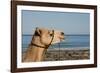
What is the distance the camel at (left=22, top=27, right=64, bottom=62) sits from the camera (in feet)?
5.99

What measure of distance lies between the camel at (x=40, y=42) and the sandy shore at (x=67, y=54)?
0.06 m

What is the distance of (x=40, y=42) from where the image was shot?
73.2 inches

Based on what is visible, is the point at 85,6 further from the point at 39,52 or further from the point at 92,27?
the point at 39,52

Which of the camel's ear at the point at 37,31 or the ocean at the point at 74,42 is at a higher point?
the camel's ear at the point at 37,31

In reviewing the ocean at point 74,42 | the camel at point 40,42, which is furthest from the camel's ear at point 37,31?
the ocean at point 74,42

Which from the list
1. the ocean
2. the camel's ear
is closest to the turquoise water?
the ocean

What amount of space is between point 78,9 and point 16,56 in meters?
0.69

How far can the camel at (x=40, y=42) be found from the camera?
183 centimetres

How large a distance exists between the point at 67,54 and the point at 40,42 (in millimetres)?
271

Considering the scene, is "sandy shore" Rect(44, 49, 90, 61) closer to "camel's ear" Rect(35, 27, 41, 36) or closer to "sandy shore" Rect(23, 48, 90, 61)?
"sandy shore" Rect(23, 48, 90, 61)

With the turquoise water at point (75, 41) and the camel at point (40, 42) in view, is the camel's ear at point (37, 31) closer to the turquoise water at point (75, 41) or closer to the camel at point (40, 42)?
the camel at point (40, 42)

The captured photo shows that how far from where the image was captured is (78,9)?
196cm

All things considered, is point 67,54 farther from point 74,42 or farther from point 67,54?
point 74,42

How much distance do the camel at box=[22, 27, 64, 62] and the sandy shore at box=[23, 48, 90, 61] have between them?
0.06m
